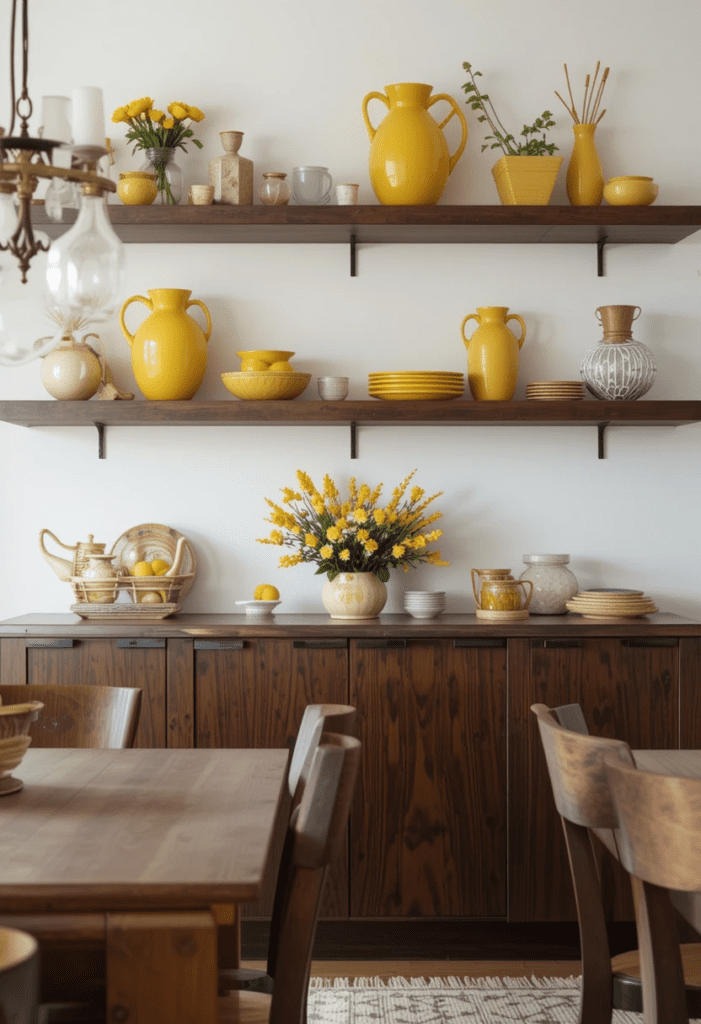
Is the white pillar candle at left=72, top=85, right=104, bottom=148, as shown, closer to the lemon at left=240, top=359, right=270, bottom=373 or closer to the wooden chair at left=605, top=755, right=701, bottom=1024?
the wooden chair at left=605, top=755, right=701, bottom=1024

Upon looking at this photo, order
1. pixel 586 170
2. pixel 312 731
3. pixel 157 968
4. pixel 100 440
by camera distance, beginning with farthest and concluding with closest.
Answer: pixel 100 440 → pixel 586 170 → pixel 312 731 → pixel 157 968

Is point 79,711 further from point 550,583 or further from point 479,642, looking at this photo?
point 550,583

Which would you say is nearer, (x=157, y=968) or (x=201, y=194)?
(x=157, y=968)

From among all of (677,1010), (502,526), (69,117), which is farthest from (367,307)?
(677,1010)

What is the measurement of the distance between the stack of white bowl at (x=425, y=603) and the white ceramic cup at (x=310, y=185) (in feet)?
4.22

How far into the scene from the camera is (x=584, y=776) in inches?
→ 61.4

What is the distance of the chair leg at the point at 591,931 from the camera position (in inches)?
65.9

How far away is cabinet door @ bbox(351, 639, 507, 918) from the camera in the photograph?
3.14 meters

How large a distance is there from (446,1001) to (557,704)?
86 centimetres

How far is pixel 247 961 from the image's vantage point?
10.4ft

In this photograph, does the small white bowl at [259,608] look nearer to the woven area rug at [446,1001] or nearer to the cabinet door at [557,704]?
the cabinet door at [557,704]

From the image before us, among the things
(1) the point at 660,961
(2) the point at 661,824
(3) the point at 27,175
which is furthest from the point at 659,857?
(3) the point at 27,175

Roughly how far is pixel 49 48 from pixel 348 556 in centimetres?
200

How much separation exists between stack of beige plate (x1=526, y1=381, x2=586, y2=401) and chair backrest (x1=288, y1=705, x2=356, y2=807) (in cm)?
173
